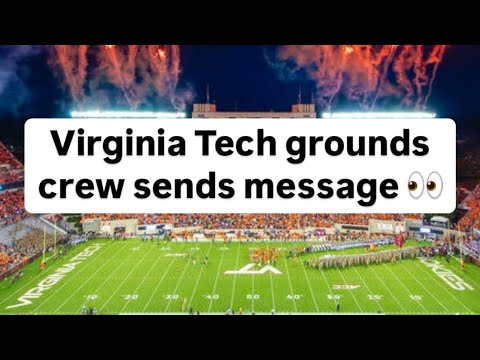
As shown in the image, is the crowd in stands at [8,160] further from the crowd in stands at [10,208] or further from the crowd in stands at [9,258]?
the crowd in stands at [9,258]

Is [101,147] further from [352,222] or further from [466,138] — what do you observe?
[352,222]

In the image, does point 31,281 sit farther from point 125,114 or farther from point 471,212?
point 471,212

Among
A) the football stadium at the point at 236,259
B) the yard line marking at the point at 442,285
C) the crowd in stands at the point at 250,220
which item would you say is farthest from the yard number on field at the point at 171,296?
the yard line marking at the point at 442,285

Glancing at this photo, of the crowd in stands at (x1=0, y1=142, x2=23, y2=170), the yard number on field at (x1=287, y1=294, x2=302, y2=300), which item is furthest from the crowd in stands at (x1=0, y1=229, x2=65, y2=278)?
the yard number on field at (x1=287, y1=294, x2=302, y2=300)

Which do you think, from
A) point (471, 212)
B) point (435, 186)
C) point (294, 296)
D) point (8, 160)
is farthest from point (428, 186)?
point (8, 160)

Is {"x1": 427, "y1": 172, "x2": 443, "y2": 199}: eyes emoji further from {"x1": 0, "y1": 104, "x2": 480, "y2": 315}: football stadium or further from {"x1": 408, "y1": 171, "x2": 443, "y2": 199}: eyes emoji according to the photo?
{"x1": 0, "y1": 104, "x2": 480, "y2": 315}: football stadium
